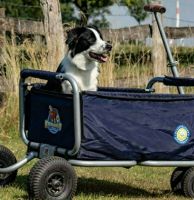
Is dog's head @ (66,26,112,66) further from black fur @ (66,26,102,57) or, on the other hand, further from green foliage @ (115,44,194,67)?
green foliage @ (115,44,194,67)

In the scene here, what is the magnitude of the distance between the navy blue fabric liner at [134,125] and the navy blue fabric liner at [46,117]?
128mm

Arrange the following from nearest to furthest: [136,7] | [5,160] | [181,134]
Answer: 1. [181,134]
2. [5,160]
3. [136,7]

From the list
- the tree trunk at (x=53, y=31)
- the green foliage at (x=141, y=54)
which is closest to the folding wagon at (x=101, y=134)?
the tree trunk at (x=53, y=31)

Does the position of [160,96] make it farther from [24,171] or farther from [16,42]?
[16,42]

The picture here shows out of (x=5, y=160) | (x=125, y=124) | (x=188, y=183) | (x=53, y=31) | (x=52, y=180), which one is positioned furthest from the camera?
(x=53, y=31)

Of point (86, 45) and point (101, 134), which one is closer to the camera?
point (101, 134)

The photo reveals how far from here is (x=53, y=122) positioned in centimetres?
473

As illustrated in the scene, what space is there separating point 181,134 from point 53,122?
958 mm

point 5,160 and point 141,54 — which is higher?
point 141,54

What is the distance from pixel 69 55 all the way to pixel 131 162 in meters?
1.40

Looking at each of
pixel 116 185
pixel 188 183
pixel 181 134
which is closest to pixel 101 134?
pixel 181 134

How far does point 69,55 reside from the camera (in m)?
5.62

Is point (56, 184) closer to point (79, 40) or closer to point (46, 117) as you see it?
point (46, 117)

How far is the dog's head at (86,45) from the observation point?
18.7 feet
